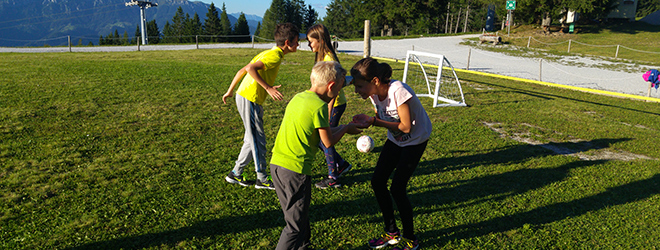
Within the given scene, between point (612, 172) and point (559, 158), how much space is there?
2.41ft

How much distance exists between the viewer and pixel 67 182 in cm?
474

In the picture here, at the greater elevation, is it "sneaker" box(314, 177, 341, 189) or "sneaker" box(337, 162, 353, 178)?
"sneaker" box(337, 162, 353, 178)

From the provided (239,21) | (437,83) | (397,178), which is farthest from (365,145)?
(239,21)

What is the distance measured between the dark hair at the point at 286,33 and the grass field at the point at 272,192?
1834mm

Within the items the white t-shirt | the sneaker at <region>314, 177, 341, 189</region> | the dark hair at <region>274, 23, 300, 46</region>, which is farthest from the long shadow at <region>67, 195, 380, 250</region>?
the dark hair at <region>274, 23, 300, 46</region>

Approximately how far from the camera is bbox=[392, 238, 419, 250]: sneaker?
3.47 m

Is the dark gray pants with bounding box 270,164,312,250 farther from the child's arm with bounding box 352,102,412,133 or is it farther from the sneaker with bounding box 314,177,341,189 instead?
the sneaker with bounding box 314,177,341,189

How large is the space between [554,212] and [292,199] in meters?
3.30

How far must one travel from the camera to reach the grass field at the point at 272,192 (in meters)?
3.78

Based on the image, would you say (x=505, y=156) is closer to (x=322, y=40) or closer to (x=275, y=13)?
(x=322, y=40)

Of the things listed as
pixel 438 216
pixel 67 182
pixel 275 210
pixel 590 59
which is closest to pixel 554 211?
pixel 438 216

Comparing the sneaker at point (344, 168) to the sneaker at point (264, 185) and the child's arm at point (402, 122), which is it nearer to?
the sneaker at point (264, 185)

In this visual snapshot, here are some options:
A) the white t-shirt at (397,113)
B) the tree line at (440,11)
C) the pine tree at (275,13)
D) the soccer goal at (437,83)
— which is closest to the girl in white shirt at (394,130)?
the white t-shirt at (397,113)

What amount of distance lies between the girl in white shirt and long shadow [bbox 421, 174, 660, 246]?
1.70 feet
